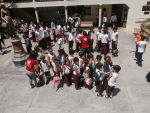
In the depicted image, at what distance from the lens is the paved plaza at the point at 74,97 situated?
8742 mm

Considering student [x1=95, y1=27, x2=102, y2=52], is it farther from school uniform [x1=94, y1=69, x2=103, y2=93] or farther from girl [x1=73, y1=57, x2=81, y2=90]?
school uniform [x1=94, y1=69, x2=103, y2=93]

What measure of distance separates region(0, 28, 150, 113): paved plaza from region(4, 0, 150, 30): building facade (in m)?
6.30

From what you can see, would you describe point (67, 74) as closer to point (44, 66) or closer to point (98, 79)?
point (44, 66)

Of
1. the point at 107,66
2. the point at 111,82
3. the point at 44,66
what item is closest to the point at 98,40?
the point at 107,66

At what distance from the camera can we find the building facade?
54.2 ft

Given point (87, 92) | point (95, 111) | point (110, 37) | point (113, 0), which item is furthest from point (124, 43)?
point (95, 111)

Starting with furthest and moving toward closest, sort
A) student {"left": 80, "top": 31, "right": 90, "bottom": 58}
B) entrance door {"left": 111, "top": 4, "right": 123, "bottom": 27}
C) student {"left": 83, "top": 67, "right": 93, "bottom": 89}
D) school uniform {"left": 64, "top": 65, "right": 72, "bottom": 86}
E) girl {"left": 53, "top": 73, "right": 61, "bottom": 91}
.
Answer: entrance door {"left": 111, "top": 4, "right": 123, "bottom": 27}, student {"left": 80, "top": 31, "right": 90, "bottom": 58}, girl {"left": 53, "top": 73, "right": 61, "bottom": 91}, school uniform {"left": 64, "top": 65, "right": 72, "bottom": 86}, student {"left": 83, "top": 67, "right": 93, "bottom": 89}

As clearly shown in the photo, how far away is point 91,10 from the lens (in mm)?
19188

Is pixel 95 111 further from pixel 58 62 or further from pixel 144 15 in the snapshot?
pixel 144 15

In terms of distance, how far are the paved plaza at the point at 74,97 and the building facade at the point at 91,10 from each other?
20.7 ft

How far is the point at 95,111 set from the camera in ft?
28.1

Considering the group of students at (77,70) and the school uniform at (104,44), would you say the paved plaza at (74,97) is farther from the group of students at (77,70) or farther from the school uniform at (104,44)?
the school uniform at (104,44)

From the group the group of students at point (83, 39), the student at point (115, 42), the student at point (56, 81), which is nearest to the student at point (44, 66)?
the student at point (56, 81)

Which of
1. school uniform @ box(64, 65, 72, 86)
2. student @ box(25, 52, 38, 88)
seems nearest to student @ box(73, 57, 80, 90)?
school uniform @ box(64, 65, 72, 86)
